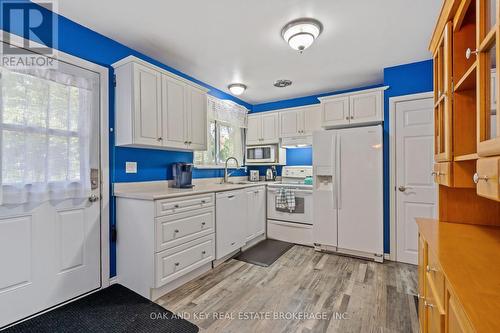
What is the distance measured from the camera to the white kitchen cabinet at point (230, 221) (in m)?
2.90

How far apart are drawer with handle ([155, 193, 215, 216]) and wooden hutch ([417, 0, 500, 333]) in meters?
2.01

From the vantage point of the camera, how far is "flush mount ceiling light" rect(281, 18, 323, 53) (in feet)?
7.02

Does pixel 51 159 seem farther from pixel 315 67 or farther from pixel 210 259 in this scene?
pixel 315 67

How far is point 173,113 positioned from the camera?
2.72 meters

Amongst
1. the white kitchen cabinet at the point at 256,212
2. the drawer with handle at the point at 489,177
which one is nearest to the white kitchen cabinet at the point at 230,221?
the white kitchen cabinet at the point at 256,212

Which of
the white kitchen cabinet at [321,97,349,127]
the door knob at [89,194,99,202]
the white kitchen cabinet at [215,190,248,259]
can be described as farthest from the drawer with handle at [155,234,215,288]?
the white kitchen cabinet at [321,97,349,127]

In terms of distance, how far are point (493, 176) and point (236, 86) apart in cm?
336

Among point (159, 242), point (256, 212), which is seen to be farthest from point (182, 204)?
point (256, 212)

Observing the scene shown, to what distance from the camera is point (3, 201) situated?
1.75 meters

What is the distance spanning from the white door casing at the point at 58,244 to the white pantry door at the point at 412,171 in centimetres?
356

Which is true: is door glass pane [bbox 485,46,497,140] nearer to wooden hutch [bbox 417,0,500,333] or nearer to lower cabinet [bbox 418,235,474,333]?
wooden hutch [bbox 417,0,500,333]

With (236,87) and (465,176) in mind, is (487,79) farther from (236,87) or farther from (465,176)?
(236,87)

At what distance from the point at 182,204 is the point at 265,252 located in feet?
5.31

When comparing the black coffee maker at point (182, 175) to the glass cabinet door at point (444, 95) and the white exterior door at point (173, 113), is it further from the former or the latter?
the glass cabinet door at point (444, 95)
